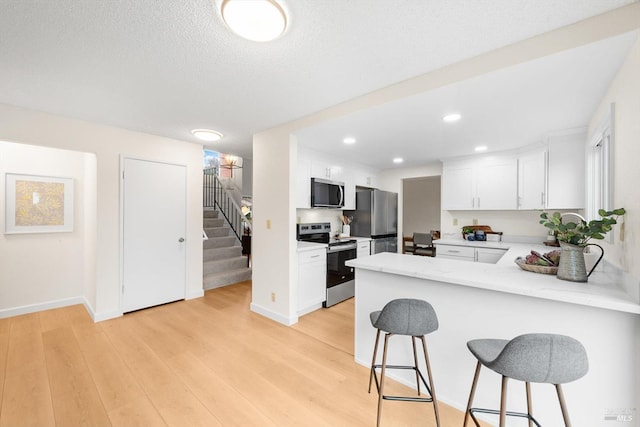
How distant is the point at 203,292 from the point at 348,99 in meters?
3.59

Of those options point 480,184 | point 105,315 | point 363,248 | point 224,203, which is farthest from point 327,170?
point 105,315

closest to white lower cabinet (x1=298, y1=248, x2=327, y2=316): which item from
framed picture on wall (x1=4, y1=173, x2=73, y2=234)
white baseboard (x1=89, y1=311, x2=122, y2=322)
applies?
white baseboard (x1=89, y1=311, x2=122, y2=322)

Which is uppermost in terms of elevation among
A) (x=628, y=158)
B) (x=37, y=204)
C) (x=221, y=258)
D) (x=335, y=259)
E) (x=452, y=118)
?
(x=452, y=118)

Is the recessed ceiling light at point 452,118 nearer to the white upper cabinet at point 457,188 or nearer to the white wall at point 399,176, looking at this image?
the white upper cabinet at point 457,188

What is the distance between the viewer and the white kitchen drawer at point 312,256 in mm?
3291

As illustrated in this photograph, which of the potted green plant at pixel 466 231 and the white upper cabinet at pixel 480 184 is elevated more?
the white upper cabinet at pixel 480 184

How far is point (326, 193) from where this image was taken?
4.11m

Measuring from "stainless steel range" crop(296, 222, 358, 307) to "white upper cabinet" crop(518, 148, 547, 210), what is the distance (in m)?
2.53

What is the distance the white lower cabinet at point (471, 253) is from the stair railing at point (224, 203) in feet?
13.0

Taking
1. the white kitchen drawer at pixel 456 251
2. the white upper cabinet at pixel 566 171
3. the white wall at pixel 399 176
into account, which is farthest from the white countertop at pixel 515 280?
the white wall at pixel 399 176

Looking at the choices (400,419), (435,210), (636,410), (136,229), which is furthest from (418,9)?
(435,210)

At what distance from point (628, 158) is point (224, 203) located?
21.4 ft

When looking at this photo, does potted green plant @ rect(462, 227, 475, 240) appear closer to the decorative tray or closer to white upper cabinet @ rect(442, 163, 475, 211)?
white upper cabinet @ rect(442, 163, 475, 211)

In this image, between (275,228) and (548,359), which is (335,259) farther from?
(548,359)
